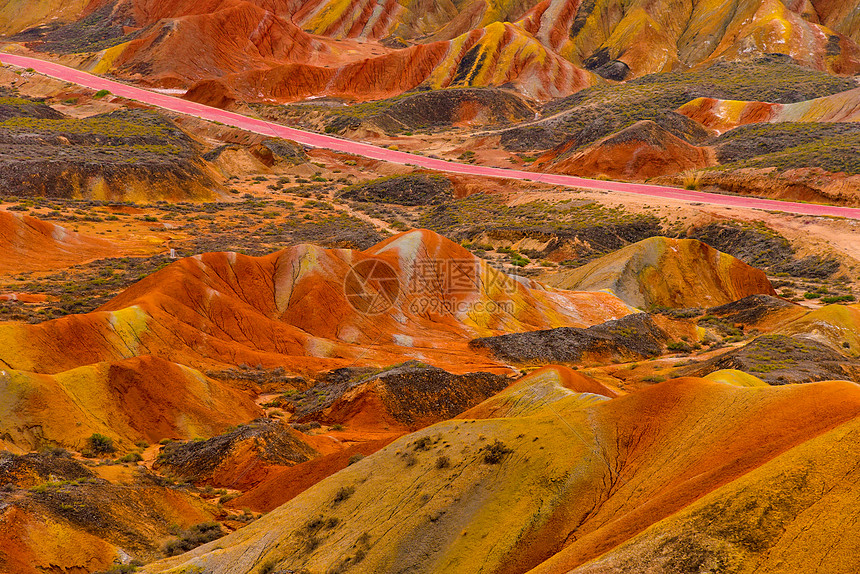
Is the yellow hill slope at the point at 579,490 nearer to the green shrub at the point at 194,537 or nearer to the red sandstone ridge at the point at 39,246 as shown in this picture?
the green shrub at the point at 194,537

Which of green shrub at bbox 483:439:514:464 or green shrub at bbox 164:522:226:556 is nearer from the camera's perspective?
green shrub at bbox 483:439:514:464

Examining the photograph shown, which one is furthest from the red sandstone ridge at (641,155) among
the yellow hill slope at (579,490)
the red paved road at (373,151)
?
the yellow hill slope at (579,490)

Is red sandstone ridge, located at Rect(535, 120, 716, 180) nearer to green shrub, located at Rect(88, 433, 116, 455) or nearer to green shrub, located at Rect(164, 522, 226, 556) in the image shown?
green shrub, located at Rect(88, 433, 116, 455)

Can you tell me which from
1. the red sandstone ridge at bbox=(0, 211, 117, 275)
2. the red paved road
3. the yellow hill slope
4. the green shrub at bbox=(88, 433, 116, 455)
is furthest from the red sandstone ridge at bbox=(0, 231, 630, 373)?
the red paved road

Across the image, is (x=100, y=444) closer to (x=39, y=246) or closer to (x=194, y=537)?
(x=194, y=537)

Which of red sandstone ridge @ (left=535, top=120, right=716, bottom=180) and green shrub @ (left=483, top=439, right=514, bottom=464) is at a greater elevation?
green shrub @ (left=483, top=439, right=514, bottom=464)

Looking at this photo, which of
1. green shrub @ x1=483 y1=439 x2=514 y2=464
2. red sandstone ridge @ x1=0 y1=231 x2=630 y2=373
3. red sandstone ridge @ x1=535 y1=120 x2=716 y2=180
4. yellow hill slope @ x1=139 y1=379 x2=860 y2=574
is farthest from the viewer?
red sandstone ridge @ x1=535 y1=120 x2=716 y2=180

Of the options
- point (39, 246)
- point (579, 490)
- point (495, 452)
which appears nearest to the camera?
point (579, 490)

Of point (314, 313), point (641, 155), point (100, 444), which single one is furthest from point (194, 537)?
point (641, 155)

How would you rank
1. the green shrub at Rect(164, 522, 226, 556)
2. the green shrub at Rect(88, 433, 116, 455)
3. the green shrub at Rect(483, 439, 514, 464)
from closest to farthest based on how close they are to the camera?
the green shrub at Rect(483, 439, 514, 464)
the green shrub at Rect(164, 522, 226, 556)
the green shrub at Rect(88, 433, 116, 455)

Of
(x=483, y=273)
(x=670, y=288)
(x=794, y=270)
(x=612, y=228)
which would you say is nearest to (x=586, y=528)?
(x=483, y=273)
